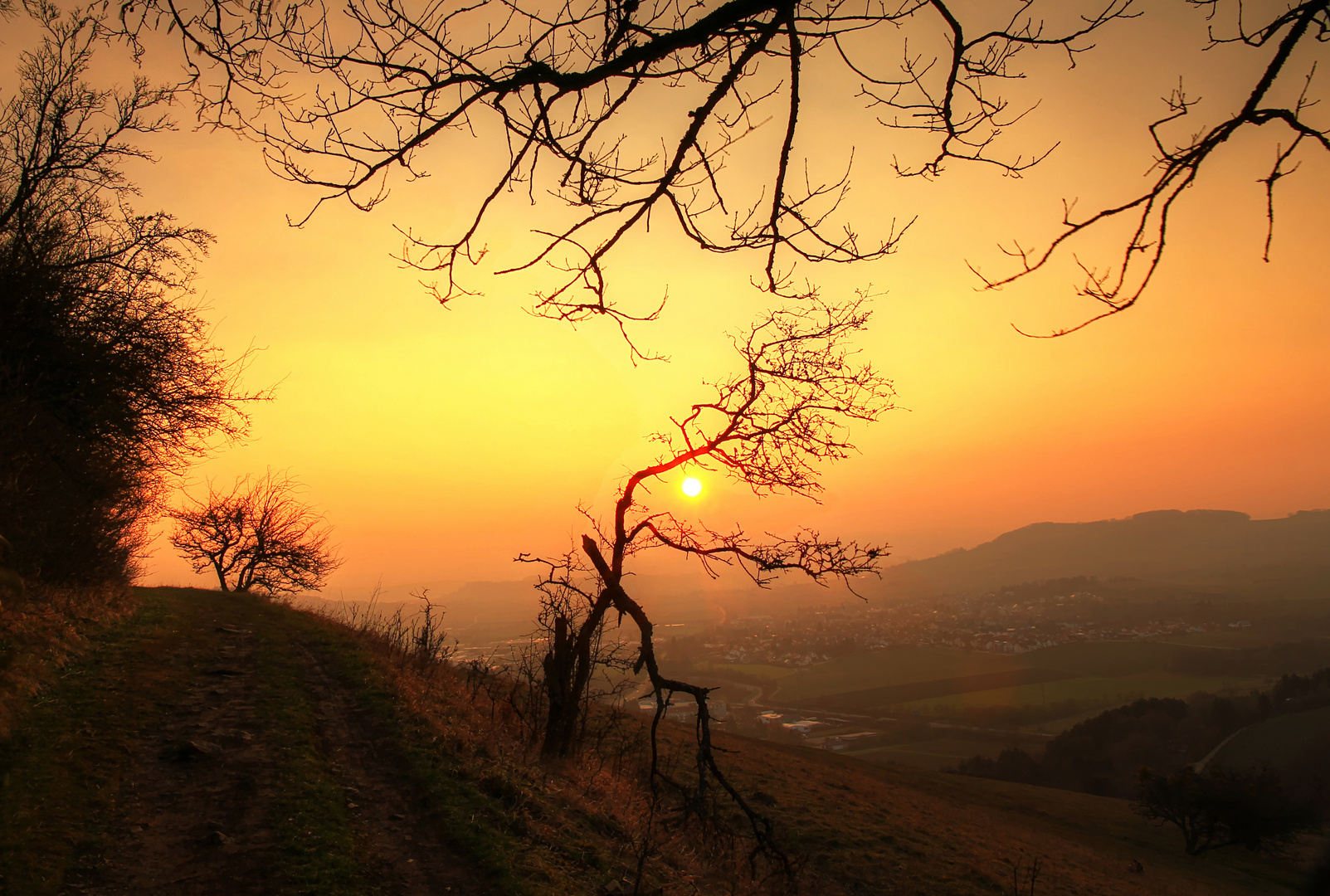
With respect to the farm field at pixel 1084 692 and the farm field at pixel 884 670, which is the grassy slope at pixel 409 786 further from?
the farm field at pixel 884 670

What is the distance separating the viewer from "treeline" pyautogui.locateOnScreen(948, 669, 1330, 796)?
46969 mm

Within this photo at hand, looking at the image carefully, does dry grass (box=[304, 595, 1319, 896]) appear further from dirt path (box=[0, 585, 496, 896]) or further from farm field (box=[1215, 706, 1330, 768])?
farm field (box=[1215, 706, 1330, 768])

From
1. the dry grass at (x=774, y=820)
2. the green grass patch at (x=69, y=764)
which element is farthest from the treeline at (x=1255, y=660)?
the green grass patch at (x=69, y=764)

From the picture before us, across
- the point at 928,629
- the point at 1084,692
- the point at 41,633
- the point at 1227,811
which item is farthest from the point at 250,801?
the point at 928,629

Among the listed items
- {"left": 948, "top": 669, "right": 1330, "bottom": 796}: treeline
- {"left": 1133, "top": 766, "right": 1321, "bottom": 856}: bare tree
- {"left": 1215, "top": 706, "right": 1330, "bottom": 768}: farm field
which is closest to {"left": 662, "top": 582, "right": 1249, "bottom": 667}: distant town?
{"left": 948, "top": 669, "right": 1330, "bottom": 796}: treeline

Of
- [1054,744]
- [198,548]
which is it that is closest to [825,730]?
[1054,744]

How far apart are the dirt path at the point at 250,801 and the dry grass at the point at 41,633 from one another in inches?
22.5

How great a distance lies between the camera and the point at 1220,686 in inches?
3051

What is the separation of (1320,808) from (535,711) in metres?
58.4

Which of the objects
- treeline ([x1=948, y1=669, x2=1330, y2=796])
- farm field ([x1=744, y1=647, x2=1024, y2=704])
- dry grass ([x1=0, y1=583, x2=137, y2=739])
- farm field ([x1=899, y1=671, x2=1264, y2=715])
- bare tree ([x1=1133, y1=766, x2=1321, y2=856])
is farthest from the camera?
farm field ([x1=744, y1=647, x2=1024, y2=704])

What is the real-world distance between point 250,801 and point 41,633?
5.11m

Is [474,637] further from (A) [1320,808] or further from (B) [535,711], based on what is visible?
(A) [1320,808]

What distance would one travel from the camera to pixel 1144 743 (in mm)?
52719

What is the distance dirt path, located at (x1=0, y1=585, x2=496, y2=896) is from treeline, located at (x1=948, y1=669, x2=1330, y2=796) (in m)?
51.4
